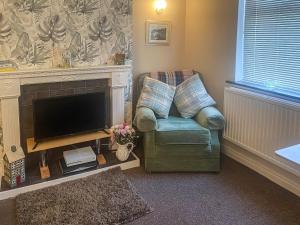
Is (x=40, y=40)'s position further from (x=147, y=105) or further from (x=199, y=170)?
(x=199, y=170)

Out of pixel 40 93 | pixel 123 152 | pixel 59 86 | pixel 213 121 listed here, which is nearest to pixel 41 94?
pixel 40 93

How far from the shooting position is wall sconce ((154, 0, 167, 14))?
385cm

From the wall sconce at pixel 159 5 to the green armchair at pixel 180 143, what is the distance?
1441 mm

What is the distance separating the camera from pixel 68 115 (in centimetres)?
316

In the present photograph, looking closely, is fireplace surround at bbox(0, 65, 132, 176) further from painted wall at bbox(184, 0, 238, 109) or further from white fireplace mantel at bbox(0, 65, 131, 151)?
painted wall at bbox(184, 0, 238, 109)

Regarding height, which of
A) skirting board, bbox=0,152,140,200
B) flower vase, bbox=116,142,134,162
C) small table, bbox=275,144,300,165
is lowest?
skirting board, bbox=0,152,140,200

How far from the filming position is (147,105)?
3428 mm

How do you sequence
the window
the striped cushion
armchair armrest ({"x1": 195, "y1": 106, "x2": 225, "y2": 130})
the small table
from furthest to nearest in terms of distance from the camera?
1. the striped cushion
2. armchair armrest ({"x1": 195, "y1": 106, "x2": 225, "y2": 130})
3. the window
4. the small table

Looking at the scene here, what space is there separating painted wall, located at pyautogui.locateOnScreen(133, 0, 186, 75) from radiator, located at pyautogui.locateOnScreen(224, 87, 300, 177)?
1.08 meters

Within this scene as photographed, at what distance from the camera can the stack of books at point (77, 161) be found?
3.09 metres

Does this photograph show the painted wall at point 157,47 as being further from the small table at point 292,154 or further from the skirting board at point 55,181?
the small table at point 292,154

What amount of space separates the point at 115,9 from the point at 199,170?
2045mm

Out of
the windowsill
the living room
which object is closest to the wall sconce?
the living room

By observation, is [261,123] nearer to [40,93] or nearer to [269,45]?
[269,45]
